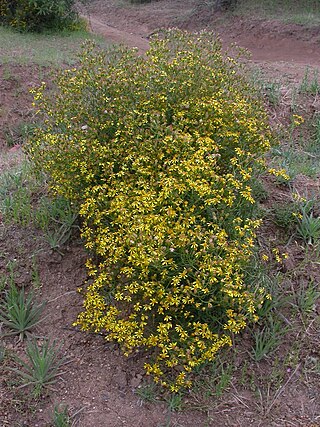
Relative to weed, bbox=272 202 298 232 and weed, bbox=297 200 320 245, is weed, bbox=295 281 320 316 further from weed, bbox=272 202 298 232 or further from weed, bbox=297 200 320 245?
weed, bbox=272 202 298 232

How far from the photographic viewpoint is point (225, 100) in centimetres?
380

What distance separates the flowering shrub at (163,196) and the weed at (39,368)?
279 mm

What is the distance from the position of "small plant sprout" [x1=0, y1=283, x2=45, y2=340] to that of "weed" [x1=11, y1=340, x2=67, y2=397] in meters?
0.21

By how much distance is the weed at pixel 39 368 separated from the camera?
306 cm

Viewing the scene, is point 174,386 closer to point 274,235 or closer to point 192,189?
point 192,189

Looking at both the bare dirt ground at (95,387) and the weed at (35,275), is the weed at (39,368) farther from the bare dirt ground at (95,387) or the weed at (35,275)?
the weed at (35,275)

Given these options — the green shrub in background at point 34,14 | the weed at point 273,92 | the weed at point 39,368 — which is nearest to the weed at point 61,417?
the weed at point 39,368

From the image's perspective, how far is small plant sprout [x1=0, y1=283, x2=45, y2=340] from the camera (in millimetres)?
3352

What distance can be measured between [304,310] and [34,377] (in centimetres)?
177

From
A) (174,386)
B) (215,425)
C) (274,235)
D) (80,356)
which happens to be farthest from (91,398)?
(274,235)

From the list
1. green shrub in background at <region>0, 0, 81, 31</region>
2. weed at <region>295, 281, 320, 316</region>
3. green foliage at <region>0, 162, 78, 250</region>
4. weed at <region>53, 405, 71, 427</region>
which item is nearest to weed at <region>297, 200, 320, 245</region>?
weed at <region>295, 281, 320, 316</region>

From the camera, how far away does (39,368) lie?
10.1 ft

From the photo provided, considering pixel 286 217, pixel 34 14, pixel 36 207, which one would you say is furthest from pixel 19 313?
pixel 34 14

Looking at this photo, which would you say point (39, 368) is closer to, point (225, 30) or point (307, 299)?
point (307, 299)
